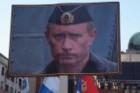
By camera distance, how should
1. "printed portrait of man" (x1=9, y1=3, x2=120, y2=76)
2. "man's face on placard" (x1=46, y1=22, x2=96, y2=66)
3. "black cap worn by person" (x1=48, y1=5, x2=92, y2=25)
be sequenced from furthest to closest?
"black cap worn by person" (x1=48, y1=5, x2=92, y2=25)
"man's face on placard" (x1=46, y1=22, x2=96, y2=66)
"printed portrait of man" (x1=9, y1=3, x2=120, y2=76)

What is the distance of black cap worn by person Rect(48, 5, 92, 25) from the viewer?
23969 millimetres

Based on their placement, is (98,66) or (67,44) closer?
(98,66)

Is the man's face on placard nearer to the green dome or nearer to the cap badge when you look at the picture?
the cap badge

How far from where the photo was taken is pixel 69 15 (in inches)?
945

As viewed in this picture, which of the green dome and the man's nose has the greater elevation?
the green dome

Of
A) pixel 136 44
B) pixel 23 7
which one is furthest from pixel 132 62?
pixel 23 7

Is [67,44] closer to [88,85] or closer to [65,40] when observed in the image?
[65,40]

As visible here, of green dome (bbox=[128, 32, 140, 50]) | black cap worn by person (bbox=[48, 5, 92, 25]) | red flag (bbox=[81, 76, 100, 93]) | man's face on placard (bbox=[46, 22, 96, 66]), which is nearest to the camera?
man's face on placard (bbox=[46, 22, 96, 66])

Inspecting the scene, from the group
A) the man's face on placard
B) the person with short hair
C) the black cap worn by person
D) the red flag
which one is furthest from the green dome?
the man's face on placard

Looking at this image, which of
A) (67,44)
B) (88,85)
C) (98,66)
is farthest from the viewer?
(88,85)

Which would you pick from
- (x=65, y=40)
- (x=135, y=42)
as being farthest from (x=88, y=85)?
(x=135, y=42)

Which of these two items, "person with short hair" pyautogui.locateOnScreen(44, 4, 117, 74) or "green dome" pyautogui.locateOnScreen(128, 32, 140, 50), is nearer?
"person with short hair" pyautogui.locateOnScreen(44, 4, 117, 74)

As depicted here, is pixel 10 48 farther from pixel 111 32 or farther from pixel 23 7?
pixel 111 32

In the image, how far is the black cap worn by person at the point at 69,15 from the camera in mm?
23969
